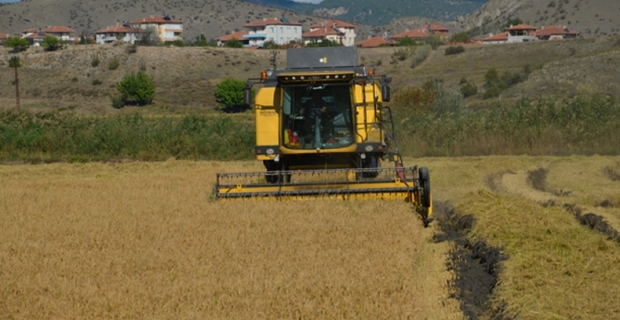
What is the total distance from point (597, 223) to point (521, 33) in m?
98.3

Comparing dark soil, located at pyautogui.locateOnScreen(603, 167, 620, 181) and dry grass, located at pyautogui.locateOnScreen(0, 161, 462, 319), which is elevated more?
dry grass, located at pyautogui.locateOnScreen(0, 161, 462, 319)

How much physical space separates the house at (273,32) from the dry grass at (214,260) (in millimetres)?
115834

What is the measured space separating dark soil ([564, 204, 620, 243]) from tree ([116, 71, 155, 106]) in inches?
2007

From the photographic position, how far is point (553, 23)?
11912 centimetres

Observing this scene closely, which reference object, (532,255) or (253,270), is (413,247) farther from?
(253,270)

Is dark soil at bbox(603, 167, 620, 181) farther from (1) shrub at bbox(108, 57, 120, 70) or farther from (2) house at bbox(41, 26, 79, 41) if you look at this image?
(2) house at bbox(41, 26, 79, 41)

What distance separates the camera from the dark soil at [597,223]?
11.4m

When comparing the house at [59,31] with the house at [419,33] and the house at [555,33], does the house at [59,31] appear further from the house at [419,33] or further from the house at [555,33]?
the house at [555,33]

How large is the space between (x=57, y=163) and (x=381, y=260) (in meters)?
17.0

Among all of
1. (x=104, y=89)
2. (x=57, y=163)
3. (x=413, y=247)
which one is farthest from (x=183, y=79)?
(x=413, y=247)

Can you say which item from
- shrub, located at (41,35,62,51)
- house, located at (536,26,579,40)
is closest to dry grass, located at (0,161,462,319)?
shrub, located at (41,35,62,51)

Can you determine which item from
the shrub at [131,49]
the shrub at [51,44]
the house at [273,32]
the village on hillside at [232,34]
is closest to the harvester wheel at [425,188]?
the shrub at [131,49]

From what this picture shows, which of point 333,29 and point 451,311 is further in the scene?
point 333,29

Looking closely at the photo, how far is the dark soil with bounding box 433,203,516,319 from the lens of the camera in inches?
313
